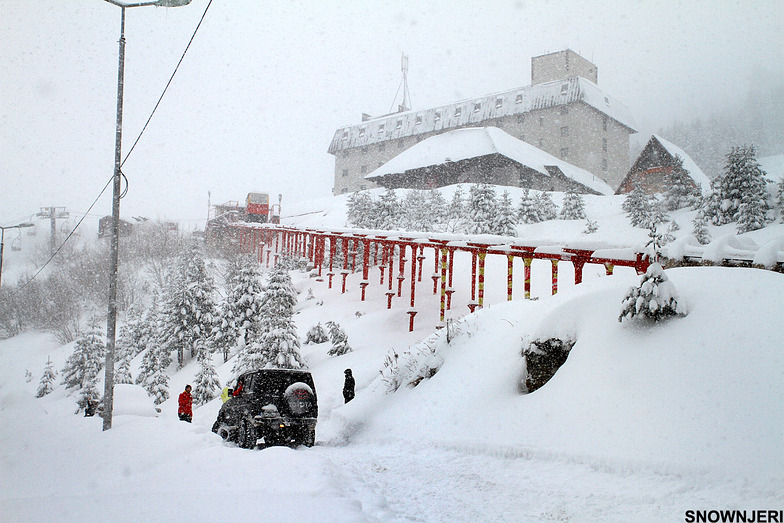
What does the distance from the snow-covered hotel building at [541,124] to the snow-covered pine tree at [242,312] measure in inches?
1843

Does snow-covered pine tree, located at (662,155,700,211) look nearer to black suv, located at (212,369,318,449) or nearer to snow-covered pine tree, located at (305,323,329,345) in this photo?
snow-covered pine tree, located at (305,323,329,345)

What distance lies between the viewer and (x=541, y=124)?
63.4 m

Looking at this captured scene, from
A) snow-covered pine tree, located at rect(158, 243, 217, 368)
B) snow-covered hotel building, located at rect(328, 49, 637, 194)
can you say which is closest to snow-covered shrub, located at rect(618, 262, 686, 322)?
snow-covered pine tree, located at rect(158, 243, 217, 368)

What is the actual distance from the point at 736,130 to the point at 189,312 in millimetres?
52417

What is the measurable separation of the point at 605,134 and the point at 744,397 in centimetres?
6556

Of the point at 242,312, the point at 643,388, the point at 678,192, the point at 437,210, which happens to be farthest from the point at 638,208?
the point at 643,388

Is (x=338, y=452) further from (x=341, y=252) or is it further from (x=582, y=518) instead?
(x=341, y=252)

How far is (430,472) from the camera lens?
23.1 feet

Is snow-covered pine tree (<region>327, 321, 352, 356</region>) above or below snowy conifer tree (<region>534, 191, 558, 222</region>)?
below

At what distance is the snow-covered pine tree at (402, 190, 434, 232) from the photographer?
117ft

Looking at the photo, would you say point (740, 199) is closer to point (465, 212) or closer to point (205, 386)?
point (465, 212)

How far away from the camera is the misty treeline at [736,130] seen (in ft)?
131

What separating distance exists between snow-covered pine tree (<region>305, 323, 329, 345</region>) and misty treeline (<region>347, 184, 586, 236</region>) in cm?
1327

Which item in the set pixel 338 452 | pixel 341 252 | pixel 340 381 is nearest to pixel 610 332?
pixel 338 452
